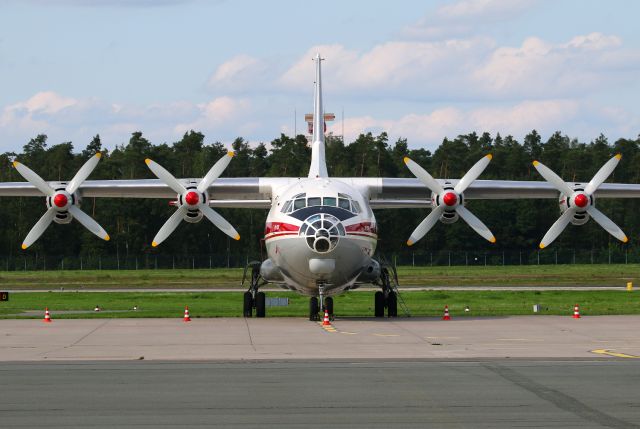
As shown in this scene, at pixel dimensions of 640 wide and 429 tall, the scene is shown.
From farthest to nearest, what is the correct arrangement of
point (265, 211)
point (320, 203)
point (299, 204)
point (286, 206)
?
1. point (265, 211)
2. point (286, 206)
3. point (299, 204)
4. point (320, 203)

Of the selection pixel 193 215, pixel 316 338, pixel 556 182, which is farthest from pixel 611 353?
pixel 193 215

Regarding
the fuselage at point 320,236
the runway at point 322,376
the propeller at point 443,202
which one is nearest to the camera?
the runway at point 322,376

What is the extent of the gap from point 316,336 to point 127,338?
4265 millimetres

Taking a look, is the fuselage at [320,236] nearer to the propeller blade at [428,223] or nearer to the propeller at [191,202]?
the propeller blade at [428,223]

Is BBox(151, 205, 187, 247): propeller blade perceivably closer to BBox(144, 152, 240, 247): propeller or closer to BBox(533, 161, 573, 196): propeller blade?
BBox(144, 152, 240, 247): propeller

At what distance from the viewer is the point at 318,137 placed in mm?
35969

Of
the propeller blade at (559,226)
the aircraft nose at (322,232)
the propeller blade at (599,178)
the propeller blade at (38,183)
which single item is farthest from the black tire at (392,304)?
the propeller blade at (38,183)

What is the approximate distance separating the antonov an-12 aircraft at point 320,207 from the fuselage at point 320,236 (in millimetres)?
30

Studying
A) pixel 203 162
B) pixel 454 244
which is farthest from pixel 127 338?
pixel 203 162

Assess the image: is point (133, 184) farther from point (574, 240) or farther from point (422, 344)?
point (574, 240)

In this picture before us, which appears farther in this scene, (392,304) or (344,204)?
(392,304)

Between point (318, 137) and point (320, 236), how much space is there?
396 inches

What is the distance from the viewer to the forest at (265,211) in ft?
297

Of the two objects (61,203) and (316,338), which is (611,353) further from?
(61,203)
